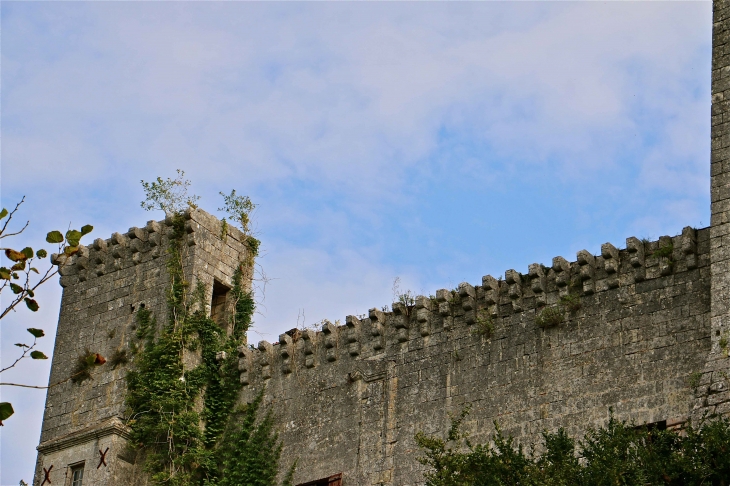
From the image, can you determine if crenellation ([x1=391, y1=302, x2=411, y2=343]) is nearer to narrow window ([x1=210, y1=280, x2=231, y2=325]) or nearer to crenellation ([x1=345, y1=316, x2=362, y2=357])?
crenellation ([x1=345, y1=316, x2=362, y2=357])

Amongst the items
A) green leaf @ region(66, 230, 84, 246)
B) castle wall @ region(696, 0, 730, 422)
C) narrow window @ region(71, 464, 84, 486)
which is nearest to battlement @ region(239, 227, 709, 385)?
castle wall @ region(696, 0, 730, 422)

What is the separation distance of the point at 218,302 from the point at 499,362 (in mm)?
6209

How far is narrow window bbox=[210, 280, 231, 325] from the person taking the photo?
24.9 metres

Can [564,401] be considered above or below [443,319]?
below

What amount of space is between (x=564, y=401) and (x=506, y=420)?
922 millimetres

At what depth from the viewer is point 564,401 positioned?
65.2 ft

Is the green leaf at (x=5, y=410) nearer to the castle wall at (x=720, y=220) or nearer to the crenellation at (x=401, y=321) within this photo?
the castle wall at (x=720, y=220)

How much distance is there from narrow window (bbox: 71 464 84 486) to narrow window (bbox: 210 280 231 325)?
3.38 m

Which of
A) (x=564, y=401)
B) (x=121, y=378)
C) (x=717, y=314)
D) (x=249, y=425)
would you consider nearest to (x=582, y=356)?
(x=564, y=401)

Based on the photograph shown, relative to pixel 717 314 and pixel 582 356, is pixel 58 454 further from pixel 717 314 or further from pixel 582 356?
pixel 717 314

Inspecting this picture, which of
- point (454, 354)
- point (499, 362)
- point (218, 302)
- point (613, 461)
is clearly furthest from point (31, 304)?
point (218, 302)

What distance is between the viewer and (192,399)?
2345 cm

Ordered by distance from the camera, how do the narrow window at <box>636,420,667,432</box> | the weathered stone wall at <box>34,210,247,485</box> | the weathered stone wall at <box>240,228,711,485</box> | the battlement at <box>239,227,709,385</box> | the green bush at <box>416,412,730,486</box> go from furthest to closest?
the weathered stone wall at <box>34,210,247,485</box>, the battlement at <box>239,227,709,385</box>, the weathered stone wall at <box>240,228,711,485</box>, the narrow window at <box>636,420,667,432</box>, the green bush at <box>416,412,730,486</box>

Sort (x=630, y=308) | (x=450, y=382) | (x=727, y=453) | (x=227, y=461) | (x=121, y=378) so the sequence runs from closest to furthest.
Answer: (x=727, y=453) < (x=630, y=308) < (x=450, y=382) < (x=227, y=461) < (x=121, y=378)
